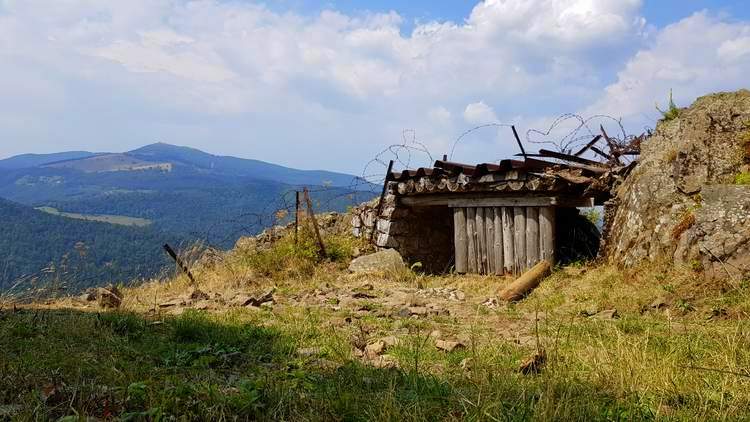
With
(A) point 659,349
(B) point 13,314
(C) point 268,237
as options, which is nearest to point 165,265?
(C) point 268,237

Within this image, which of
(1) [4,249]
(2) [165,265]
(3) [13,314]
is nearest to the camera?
(3) [13,314]

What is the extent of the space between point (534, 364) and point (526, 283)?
465cm

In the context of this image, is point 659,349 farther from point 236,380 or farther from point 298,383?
point 236,380

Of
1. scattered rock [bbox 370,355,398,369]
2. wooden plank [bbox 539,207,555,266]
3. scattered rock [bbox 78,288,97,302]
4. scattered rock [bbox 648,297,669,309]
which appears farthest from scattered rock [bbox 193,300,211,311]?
wooden plank [bbox 539,207,555,266]

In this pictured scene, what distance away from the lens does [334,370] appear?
3.52m

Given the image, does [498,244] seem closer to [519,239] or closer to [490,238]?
[490,238]

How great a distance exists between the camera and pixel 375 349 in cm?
425

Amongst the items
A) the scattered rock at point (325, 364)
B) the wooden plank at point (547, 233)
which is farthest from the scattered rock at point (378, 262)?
the scattered rock at point (325, 364)

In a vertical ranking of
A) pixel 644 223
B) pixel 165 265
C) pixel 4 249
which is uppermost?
pixel 644 223

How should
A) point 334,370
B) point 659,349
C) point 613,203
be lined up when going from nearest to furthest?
point 334,370 → point 659,349 → point 613,203

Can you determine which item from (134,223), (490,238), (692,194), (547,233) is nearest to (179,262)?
(490,238)

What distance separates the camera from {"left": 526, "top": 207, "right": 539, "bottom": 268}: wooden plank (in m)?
9.27

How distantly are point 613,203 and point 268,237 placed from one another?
7.09m

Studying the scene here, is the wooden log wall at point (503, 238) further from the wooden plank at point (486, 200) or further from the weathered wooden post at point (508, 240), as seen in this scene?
the wooden plank at point (486, 200)
